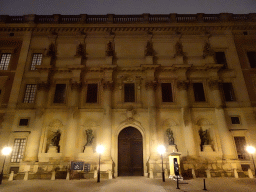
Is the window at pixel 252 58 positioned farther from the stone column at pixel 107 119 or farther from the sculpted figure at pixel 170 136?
the stone column at pixel 107 119

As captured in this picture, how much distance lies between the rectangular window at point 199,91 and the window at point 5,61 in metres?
23.5

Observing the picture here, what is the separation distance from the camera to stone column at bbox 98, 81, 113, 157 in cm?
1767

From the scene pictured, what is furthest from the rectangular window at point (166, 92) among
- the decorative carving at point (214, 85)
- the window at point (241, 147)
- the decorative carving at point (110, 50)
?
the window at point (241, 147)

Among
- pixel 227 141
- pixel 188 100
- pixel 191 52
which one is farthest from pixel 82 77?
pixel 227 141

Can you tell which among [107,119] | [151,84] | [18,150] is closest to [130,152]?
[107,119]

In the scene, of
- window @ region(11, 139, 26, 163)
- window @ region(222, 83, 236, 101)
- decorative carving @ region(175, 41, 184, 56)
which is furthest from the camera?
decorative carving @ region(175, 41, 184, 56)

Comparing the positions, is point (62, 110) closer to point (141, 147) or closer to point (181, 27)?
point (141, 147)

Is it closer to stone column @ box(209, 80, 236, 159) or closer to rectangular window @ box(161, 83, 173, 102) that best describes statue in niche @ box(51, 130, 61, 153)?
rectangular window @ box(161, 83, 173, 102)

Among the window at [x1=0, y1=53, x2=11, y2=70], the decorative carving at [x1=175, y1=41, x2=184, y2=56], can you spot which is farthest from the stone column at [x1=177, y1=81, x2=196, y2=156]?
the window at [x1=0, y1=53, x2=11, y2=70]

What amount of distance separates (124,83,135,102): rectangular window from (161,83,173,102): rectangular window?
360 centimetres

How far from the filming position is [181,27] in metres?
22.2

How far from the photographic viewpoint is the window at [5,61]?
70.1ft

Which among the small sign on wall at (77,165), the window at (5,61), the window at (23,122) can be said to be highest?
the window at (5,61)

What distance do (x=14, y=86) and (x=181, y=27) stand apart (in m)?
21.9
